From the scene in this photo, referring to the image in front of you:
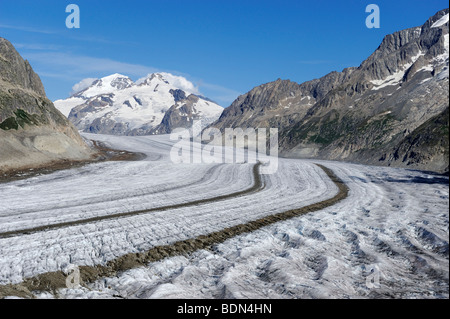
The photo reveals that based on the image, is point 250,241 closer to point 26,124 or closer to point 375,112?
point 26,124

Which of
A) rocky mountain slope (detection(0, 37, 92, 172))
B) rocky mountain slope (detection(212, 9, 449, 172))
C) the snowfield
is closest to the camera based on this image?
the snowfield

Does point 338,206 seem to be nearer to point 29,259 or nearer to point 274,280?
point 274,280

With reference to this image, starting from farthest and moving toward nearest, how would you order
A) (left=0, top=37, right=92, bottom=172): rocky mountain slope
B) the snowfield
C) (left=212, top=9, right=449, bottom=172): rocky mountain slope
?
(left=212, top=9, right=449, bottom=172): rocky mountain slope < (left=0, top=37, right=92, bottom=172): rocky mountain slope < the snowfield

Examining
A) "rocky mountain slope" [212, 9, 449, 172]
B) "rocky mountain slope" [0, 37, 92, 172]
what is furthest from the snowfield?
"rocky mountain slope" [212, 9, 449, 172]

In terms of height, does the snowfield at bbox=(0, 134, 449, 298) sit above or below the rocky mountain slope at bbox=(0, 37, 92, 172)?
below

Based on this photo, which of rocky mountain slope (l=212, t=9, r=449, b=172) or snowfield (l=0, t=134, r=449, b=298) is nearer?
snowfield (l=0, t=134, r=449, b=298)

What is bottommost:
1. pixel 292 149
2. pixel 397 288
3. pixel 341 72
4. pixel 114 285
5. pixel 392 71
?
pixel 114 285

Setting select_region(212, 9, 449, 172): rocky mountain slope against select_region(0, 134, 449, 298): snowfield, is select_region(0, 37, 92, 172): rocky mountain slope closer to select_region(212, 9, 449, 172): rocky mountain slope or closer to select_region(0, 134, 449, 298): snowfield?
select_region(0, 134, 449, 298): snowfield

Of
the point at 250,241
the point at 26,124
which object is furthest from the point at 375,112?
the point at 250,241
